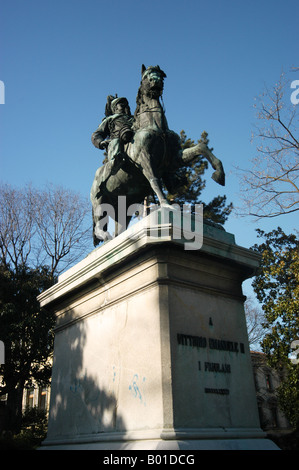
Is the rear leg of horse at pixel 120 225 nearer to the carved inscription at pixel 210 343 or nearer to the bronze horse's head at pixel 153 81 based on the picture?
the bronze horse's head at pixel 153 81

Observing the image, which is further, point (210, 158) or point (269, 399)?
point (269, 399)

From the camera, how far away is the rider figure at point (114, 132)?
6219mm

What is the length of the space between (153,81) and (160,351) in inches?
160

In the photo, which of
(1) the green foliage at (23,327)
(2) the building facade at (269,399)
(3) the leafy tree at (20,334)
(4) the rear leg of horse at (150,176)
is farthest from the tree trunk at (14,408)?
(2) the building facade at (269,399)

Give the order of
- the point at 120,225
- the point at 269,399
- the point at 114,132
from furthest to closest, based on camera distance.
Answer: the point at 269,399 < the point at 120,225 < the point at 114,132

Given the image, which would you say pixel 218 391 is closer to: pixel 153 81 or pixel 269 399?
pixel 153 81

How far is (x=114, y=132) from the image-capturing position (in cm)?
661

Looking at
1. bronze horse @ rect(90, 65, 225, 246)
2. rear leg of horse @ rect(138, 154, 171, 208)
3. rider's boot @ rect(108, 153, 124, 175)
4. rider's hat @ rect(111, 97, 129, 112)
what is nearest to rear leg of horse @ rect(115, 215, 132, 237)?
bronze horse @ rect(90, 65, 225, 246)

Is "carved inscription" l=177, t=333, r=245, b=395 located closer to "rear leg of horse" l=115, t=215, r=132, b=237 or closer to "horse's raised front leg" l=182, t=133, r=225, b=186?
"horse's raised front leg" l=182, t=133, r=225, b=186

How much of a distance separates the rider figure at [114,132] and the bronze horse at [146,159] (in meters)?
0.11

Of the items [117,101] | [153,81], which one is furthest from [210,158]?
[117,101]

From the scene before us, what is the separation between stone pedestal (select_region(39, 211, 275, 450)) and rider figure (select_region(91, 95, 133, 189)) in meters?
1.45

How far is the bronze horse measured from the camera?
5.97 meters
